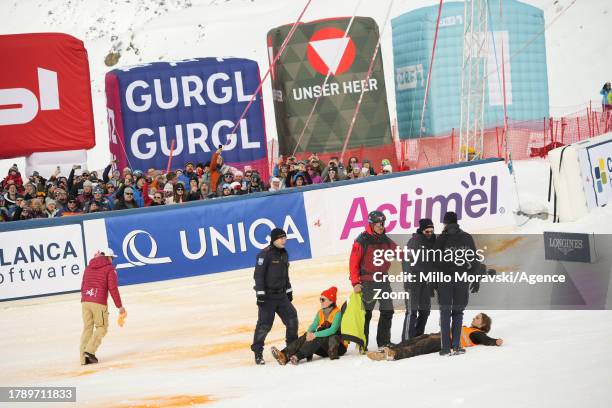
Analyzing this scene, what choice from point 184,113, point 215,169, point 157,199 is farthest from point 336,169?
point 184,113

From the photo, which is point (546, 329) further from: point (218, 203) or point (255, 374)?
point (218, 203)

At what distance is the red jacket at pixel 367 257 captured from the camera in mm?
11664

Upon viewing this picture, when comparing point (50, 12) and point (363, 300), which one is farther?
point (50, 12)

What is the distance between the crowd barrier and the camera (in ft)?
55.6

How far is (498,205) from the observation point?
60.6ft

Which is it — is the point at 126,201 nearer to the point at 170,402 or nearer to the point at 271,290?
the point at 271,290

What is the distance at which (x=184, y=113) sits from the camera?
23172 millimetres

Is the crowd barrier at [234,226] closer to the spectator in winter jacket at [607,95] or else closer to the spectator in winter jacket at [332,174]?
the spectator in winter jacket at [332,174]

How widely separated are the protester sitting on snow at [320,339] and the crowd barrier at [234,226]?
19.4 feet

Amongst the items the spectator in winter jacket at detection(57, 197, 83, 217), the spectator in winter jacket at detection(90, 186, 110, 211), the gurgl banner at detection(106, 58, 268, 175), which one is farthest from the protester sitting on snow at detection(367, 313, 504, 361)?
the gurgl banner at detection(106, 58, 268, 175)

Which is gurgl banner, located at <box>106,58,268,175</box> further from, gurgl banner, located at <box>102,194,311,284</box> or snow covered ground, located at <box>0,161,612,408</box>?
snow covered ground, located at <box>0,161,612,408</box>

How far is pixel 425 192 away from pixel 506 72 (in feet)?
40.8

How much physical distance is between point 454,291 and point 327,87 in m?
15.3

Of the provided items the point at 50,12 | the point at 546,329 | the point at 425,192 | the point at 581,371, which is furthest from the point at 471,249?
the point at 50,12
